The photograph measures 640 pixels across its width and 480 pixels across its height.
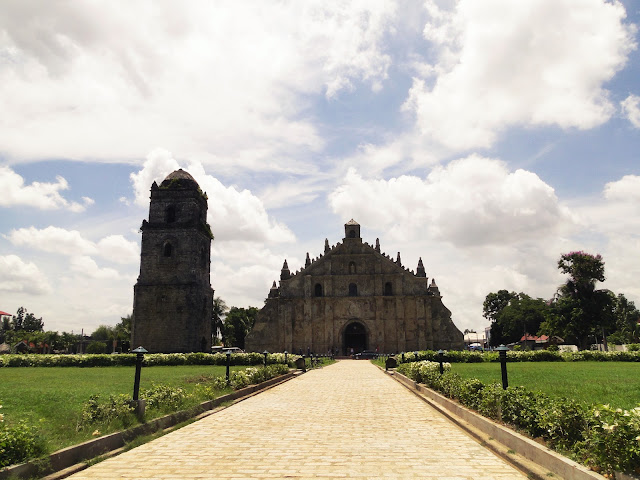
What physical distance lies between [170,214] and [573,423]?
1726 inches

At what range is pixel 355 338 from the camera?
5225 centimetres

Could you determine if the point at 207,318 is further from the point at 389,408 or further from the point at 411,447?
the point at 411,447

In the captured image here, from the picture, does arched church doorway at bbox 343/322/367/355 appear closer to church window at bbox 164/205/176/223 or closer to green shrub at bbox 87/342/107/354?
church window at bbox 164/205/176/223

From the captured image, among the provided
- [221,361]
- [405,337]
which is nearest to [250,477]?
[221,361]

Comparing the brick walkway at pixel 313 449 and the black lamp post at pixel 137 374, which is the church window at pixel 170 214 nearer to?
the brick walkway at pixel 313 449

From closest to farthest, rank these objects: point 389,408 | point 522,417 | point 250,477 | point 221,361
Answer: point 250,477 → point 522,417 → point 389,408 → point 221,361

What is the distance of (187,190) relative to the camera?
1801 inches

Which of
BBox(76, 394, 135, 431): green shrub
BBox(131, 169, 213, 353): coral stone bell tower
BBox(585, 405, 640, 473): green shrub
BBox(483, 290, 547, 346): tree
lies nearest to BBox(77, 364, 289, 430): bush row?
BBox(76, 394, 135, 431): green shrub

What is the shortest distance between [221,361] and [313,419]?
23.6 meters

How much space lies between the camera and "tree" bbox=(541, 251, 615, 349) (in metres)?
44.9

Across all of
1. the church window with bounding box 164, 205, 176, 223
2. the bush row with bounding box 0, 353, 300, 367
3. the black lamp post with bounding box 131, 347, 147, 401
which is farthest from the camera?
the church window with bounding box 164, 205, 176, 223

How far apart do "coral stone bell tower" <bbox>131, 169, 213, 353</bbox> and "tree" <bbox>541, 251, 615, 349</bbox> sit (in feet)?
112

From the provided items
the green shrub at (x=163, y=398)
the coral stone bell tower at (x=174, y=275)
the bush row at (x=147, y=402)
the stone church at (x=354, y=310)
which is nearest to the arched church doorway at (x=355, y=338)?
the stone church at (x=354, y=310)

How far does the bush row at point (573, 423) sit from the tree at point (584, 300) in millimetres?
40710
